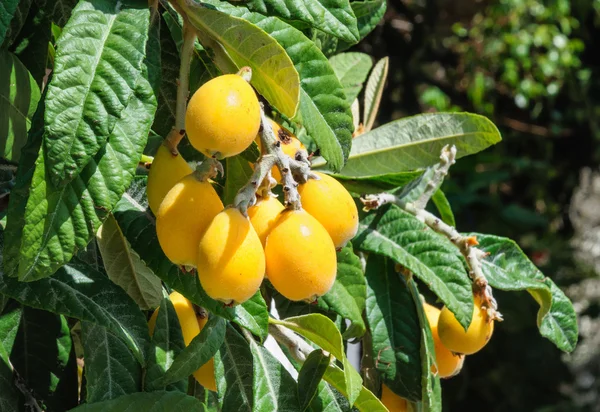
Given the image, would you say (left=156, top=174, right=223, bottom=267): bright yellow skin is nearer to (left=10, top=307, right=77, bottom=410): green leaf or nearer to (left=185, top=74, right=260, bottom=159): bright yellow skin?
(left=185, top=74, right=260, bottom=159): bright yellow skin

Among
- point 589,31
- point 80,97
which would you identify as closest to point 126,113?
point 80,97

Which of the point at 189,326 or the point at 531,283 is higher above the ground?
the point at 189,326

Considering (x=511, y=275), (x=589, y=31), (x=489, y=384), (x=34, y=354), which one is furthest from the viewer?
(x=589, y=31)

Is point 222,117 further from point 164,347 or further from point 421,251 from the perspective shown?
point 421,251

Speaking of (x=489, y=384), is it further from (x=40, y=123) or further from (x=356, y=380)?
(x=40, y=123)

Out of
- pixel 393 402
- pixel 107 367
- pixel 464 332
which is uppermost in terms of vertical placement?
pixel 107 367

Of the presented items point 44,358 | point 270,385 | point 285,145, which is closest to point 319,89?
point 285,145
